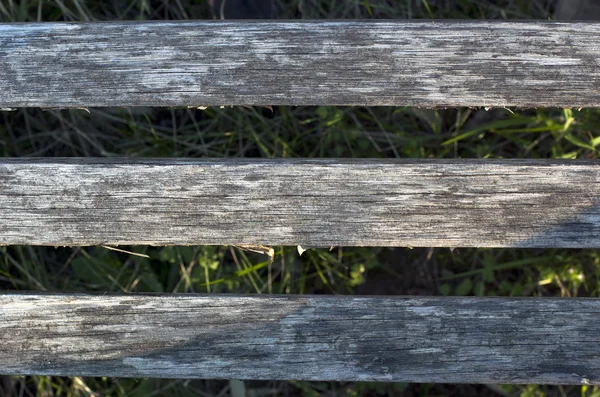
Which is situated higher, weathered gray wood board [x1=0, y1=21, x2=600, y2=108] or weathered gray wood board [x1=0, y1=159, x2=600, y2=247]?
weathered gray wood board [x1=0, y1=21, x2=600, y2=108]

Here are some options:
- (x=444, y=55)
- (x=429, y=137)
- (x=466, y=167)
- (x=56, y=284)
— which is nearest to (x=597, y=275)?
(x=429, y=137)

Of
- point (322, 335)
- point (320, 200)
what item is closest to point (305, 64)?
point (320, 200)

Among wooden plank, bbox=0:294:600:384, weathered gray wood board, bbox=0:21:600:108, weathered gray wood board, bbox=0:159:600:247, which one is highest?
weathered gray wood board, bbox=0:21:600:108

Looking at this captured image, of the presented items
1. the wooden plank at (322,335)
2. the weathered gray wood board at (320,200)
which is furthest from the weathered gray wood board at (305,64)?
the wooden plank at (322,335)

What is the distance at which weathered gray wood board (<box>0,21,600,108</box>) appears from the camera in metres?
1.52

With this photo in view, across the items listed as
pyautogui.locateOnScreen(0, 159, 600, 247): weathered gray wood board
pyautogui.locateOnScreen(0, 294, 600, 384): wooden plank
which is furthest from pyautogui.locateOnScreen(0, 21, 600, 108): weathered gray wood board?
pyautogui.locateOnScreen(0, 294, 600, 384): wooden plank

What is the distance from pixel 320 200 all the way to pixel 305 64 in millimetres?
339

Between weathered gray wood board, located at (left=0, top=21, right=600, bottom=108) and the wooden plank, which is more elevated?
weathered gray wood board, located at (left=0, top=21, right=600, bottom=108)

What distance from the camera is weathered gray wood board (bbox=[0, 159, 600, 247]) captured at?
1.51m

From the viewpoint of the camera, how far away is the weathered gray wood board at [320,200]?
59.6 inches

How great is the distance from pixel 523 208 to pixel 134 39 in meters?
1.05

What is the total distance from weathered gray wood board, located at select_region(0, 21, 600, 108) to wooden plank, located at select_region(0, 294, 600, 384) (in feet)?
1.66

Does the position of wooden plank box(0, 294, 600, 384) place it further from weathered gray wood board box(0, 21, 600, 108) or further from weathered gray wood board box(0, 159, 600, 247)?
weathered gray wood board box(0, 21, 600, 108)

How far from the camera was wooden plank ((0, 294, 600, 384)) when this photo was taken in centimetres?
156
